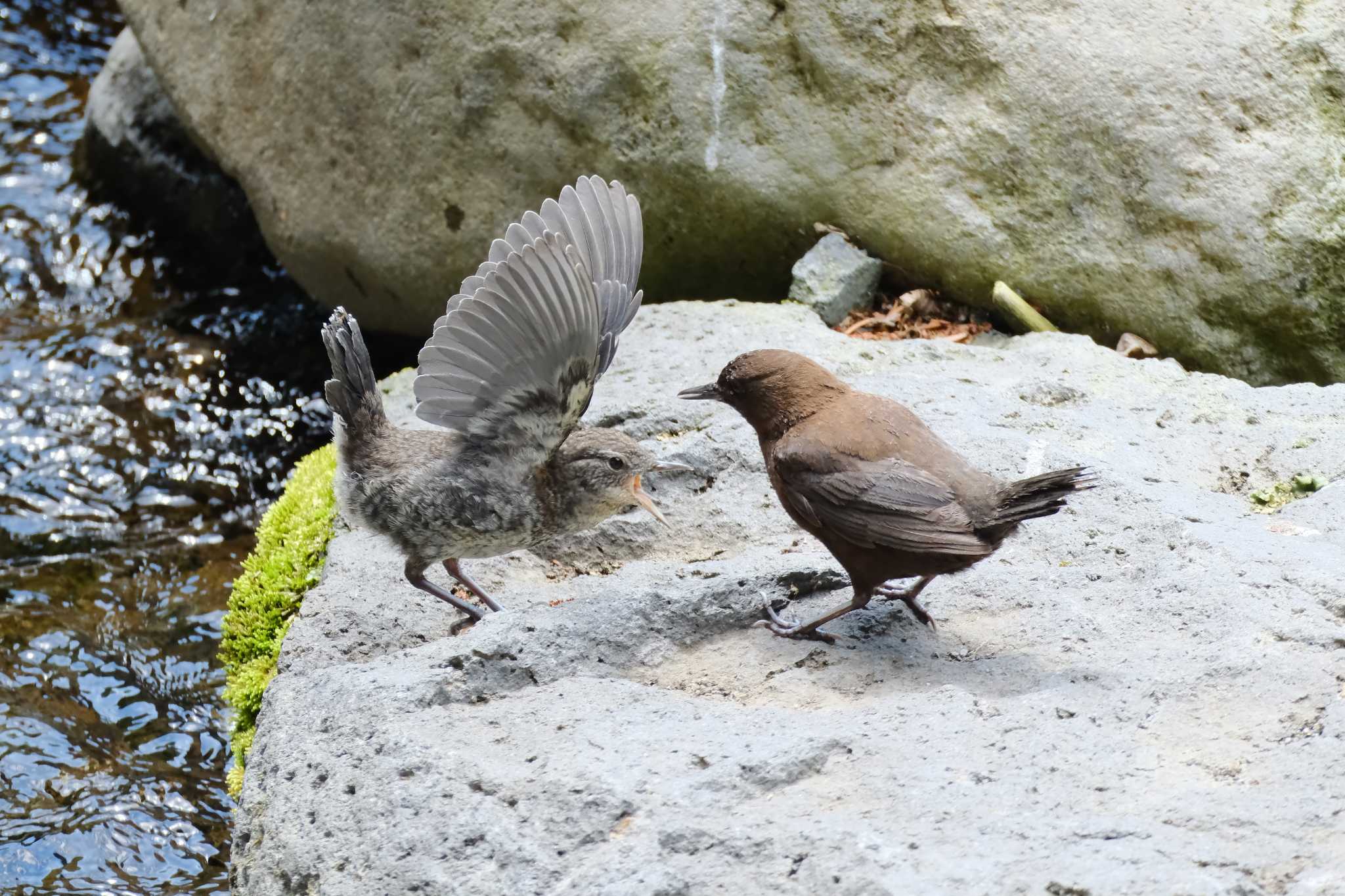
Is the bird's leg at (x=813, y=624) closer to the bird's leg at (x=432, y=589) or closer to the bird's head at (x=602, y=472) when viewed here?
the bird's head at (x=602, y=472)

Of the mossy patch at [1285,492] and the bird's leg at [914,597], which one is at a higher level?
the mossy patch at [1285,492]

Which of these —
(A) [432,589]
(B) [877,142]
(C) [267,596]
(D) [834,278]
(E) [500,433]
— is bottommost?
(C) [267,596]

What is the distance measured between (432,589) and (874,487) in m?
1.50

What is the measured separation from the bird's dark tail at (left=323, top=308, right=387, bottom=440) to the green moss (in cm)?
62

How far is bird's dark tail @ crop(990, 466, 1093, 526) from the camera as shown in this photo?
3246 millimetres

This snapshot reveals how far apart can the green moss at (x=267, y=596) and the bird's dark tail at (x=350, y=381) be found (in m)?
0.62

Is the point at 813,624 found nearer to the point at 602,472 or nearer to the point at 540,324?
the point at 602,472

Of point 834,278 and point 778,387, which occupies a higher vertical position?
point 778,387

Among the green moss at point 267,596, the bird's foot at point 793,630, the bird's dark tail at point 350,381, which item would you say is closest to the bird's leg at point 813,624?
the bird's foot at point 793,630

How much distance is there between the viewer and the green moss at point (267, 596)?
4.46 metres

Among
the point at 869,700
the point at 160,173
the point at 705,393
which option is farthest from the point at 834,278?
the point at 160,173

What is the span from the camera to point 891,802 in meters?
2.73

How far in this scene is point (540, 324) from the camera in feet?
12.3

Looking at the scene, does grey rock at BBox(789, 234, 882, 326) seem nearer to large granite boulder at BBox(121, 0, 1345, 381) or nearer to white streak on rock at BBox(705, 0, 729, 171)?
large granite boulder at BBox(121, 0, 1345, 381)
